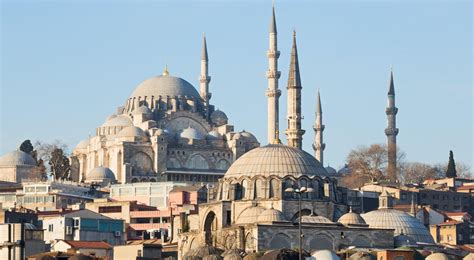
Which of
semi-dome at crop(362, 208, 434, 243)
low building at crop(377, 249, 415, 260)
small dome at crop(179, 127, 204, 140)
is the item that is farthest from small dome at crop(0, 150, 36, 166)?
low building at crop(377, 249, 415, 260)

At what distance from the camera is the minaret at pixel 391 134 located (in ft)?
337

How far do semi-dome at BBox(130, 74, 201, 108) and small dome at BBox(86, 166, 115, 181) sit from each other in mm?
9988

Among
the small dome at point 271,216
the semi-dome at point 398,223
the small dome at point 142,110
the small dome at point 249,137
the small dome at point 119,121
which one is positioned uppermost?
the small dome at point 142,110

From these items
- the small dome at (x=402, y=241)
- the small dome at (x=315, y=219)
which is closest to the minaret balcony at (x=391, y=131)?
the small dome at (x=402, y=241)

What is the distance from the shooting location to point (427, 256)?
183 ft

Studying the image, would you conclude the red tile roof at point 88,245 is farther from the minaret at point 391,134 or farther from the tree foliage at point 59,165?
the tree foliage at point 59,165

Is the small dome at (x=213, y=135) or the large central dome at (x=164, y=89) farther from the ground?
the large central dome at (x=164, y=89)

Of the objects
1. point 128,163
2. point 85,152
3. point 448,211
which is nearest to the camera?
point 448,211

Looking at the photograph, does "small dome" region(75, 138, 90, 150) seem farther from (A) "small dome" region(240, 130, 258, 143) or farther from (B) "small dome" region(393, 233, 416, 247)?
(B) "small dome" region(393, 233, 416, 247)

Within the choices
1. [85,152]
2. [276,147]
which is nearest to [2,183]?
[85,152]

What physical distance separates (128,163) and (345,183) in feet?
45.9

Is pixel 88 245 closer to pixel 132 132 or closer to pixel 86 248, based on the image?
pixel 86 248

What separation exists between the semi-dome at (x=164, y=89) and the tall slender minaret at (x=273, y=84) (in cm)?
1166

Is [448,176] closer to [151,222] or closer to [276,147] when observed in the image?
[151,222]
